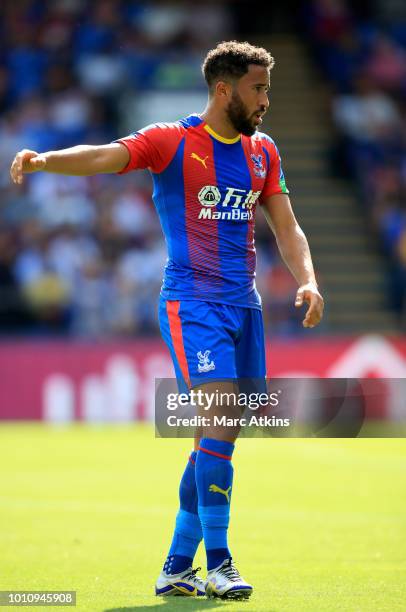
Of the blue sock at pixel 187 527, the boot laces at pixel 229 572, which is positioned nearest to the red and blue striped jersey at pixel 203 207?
the blue sock at pixel 187 527

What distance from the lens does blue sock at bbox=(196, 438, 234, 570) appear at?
222 inches

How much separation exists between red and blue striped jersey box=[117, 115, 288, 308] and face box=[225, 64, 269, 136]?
0.16m

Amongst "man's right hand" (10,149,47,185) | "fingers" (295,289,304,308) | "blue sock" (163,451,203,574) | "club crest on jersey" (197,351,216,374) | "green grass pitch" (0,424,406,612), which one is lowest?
"green grass pitch" (0,424,406,612)

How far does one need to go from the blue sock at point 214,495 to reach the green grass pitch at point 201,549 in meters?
0.26

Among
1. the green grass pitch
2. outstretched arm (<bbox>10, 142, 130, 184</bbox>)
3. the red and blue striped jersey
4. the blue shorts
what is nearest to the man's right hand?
outstretched arm (<bbox>10, 142, 130, 184</bbox>)

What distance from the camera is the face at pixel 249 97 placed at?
19.4 ft

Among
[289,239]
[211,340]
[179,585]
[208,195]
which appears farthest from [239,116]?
[179,585]

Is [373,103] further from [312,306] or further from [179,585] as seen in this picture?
[179,585]

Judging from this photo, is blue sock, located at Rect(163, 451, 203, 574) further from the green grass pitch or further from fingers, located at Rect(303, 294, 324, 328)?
fingers, located at Rect(303, 294, 324, 328)

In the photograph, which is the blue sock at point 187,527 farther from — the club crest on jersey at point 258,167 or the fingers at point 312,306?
the club crest on jersey at point 258,167

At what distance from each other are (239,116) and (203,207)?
0.50 metres

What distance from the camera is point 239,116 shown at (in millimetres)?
5918

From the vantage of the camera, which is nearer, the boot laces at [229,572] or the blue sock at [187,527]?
the boot laces at [229,572]

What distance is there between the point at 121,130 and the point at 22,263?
386 centimetres
